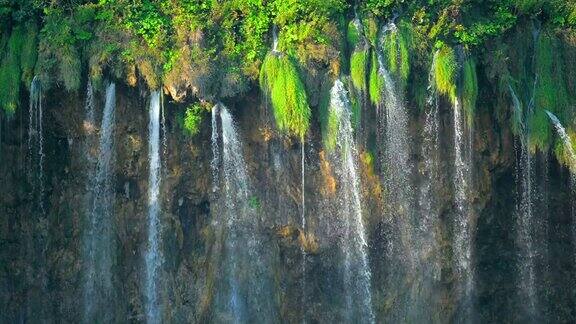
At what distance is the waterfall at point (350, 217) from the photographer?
54.5ft

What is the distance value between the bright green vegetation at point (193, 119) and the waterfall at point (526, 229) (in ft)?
21.2

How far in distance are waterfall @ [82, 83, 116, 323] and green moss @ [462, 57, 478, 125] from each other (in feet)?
22.4

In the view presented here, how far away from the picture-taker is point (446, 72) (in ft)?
56.0

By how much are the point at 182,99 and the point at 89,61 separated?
186 cm

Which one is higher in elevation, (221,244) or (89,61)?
(89,61)

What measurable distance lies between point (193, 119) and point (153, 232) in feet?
7.49

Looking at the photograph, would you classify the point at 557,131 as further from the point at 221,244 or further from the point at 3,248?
the point at 3,248

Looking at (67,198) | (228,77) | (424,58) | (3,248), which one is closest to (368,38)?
(424,58)

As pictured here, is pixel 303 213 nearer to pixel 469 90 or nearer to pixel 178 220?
pixel 178 220

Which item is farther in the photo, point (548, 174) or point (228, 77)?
point (548, 174)

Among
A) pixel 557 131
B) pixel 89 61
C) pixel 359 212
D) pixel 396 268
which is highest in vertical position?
pixel 89 61

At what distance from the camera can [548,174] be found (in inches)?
716

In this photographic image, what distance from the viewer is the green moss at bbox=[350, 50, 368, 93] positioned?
16.9 metres

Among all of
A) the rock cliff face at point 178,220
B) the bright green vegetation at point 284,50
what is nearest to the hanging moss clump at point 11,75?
the bright green vegetation at point 284,50
